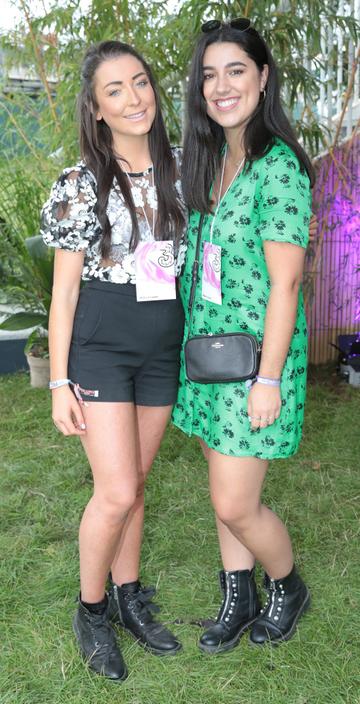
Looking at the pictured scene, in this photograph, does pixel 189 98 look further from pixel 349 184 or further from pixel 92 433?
pixel 349 184

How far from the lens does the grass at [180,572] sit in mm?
1611

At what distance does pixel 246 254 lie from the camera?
4.82 ft

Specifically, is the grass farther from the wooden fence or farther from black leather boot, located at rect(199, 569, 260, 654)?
the wooden fence

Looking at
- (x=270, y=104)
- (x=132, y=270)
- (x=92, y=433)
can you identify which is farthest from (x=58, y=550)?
(x=270, y=104)

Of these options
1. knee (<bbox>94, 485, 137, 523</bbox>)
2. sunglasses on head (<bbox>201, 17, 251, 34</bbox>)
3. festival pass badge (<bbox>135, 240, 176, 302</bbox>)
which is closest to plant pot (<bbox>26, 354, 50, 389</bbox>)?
knee (<bbox>94, 485, 137, 523</bbox>)

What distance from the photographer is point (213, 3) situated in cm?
295

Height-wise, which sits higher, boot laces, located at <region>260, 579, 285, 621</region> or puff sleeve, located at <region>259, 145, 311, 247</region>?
puff sleeve, located at <region>259, 145, 311, 247</region>

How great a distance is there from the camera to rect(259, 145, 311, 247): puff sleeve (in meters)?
1.38

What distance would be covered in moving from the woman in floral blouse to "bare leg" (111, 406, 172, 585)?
6 centimetres

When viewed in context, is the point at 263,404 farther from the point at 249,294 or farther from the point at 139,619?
the point at 139,619

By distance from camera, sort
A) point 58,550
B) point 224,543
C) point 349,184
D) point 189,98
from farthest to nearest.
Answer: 1. point 349,184
2. point 58,550
3. point 224,543
4. point 189,98

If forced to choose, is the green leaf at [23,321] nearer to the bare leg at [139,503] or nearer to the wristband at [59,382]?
the bare leg at [139,503]

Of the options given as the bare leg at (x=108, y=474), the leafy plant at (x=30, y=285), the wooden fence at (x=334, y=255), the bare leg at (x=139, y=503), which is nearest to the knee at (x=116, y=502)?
the bare leg at (x=108, y=474)

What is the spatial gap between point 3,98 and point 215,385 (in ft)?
11.2
